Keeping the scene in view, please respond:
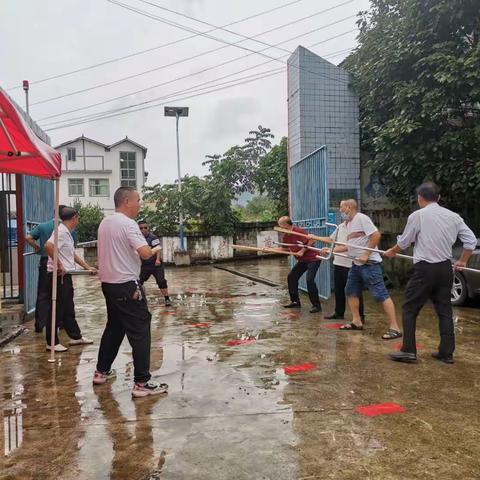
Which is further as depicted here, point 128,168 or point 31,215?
point 128,168

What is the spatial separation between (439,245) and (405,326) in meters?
0.81

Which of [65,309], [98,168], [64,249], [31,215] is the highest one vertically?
[98,168]

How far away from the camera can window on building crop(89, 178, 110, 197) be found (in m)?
37.9

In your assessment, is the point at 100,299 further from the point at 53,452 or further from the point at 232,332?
the point at 53,452

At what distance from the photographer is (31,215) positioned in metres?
7.18

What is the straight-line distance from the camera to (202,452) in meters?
2.82

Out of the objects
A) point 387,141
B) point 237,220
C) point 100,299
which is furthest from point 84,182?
point 387,141

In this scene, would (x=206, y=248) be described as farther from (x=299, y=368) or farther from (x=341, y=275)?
(x=299, y=368)

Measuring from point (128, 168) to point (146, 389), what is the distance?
121ft

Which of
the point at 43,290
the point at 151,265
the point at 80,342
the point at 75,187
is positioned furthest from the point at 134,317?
the point at 75,187

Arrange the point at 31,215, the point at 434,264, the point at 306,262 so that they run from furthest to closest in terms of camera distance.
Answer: the point at 306,262 → the point at 31,215 → the point at 434,264

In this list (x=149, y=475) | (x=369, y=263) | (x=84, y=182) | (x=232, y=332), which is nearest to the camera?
(x=149, y=475)

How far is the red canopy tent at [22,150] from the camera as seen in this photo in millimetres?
3799

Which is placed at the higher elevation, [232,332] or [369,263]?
[369,263]
